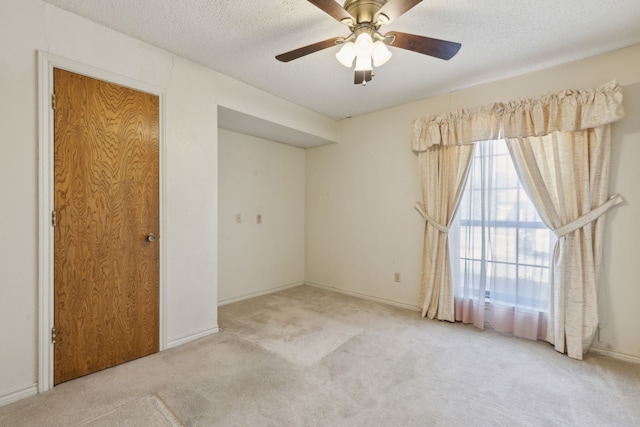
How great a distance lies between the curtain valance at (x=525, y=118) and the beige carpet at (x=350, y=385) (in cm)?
184

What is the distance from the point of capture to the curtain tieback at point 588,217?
222 centimetres

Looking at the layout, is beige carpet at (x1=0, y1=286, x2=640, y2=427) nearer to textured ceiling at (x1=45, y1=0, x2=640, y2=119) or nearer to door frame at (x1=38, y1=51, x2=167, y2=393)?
door frame at (x1=38, y1=51, x2=167, y2=393)

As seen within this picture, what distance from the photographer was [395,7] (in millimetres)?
1447

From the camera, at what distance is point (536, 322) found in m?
2.56

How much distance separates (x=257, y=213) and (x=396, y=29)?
267 centimetres

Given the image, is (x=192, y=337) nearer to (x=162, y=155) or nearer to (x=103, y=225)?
(x=103, y=225)

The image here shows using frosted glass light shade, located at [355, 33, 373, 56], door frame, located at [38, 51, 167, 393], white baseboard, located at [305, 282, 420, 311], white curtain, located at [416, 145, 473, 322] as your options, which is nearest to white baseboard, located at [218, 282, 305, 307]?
white baseboard, located at [305, 282, 420, 311]

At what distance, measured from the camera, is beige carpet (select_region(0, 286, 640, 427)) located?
1619mm

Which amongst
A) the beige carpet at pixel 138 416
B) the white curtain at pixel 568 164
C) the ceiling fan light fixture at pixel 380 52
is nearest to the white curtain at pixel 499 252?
the white curtain at pixel 568 164

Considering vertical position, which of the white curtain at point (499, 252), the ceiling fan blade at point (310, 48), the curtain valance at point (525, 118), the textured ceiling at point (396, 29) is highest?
the textured ceiling at point (396, 29)

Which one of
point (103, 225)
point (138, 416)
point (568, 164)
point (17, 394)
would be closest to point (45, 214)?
point (103, 225)

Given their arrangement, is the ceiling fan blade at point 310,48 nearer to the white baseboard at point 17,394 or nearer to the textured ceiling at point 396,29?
the textured ceiling at point 396,29

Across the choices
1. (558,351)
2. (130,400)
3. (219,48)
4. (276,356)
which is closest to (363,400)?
(276,356)

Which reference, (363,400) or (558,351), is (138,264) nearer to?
(363,400)
